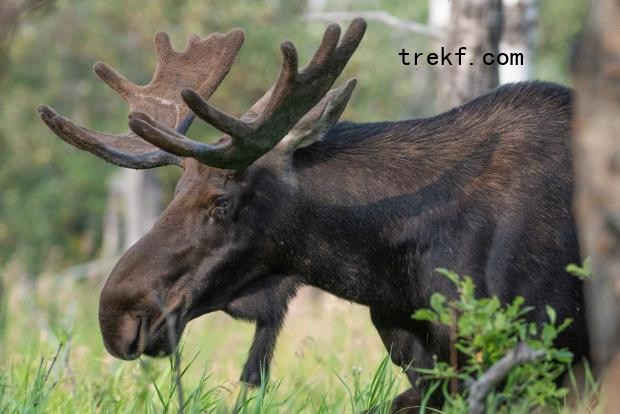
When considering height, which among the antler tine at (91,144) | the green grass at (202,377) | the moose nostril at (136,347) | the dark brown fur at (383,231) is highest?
the antler tine at (91,144)

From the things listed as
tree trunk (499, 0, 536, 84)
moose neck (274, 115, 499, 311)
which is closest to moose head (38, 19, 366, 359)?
moose neck (274, 115, 499, 311)

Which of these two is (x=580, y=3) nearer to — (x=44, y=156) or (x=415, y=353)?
(x=44, y=156)

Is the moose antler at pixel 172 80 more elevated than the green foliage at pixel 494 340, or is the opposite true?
the moose antler at pixel 172 80

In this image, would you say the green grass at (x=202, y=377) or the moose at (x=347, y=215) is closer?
the green grass at (x=202, y=377)

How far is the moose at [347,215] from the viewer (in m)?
4.47

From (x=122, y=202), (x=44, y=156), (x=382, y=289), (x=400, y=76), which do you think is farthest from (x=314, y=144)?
(x=122, y=202)

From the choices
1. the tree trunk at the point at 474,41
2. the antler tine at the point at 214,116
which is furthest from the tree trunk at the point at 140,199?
the antler tine at the point at 214,116

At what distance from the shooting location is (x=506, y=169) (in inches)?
186

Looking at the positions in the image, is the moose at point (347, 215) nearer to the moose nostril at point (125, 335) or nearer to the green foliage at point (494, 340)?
the moose nostril at point (125, 335)

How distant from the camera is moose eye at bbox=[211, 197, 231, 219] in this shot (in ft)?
15.4

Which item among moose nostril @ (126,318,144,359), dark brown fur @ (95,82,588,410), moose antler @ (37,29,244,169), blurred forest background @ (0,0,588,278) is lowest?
moose nostril @ (126,318,144,359)

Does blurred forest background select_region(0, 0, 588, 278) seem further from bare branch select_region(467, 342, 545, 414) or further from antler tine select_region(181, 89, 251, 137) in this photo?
bare branch select_region(467, 342, 545, 414)

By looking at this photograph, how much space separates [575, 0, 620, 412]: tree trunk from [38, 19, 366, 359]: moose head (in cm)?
159

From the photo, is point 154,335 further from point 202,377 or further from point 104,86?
point 104,86
